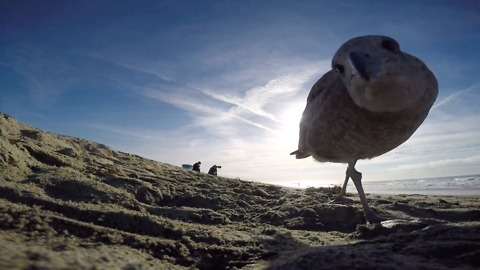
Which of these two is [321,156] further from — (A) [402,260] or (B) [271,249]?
(A) [402,260]

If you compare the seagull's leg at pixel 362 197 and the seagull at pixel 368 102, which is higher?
the seagull at pixel 368 102

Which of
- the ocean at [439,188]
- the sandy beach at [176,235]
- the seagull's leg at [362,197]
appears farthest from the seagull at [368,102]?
the ocean at [439,188]

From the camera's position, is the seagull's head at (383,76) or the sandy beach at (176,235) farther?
the seagull's head at (383,76)

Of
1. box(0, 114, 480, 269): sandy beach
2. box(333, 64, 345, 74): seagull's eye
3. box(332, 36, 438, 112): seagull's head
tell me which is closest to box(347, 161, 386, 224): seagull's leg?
box(0, 114, 480, 269): sandy beach

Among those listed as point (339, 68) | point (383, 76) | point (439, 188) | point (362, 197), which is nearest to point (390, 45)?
point (339, 68)

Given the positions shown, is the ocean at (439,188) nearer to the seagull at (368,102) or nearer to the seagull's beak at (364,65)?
the seagull at (368,102)

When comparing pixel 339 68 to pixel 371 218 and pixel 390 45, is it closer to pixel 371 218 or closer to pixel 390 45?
pixel 390 45

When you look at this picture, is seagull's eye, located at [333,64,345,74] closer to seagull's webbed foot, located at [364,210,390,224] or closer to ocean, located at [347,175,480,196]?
seagull's webbed foot, located at [364,210,390,224]

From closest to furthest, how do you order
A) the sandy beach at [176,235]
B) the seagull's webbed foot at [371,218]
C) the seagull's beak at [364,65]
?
the sandy beach at [176,235], the seagull's beak at [364,65], the seagull's webbed foot at [371,218]
